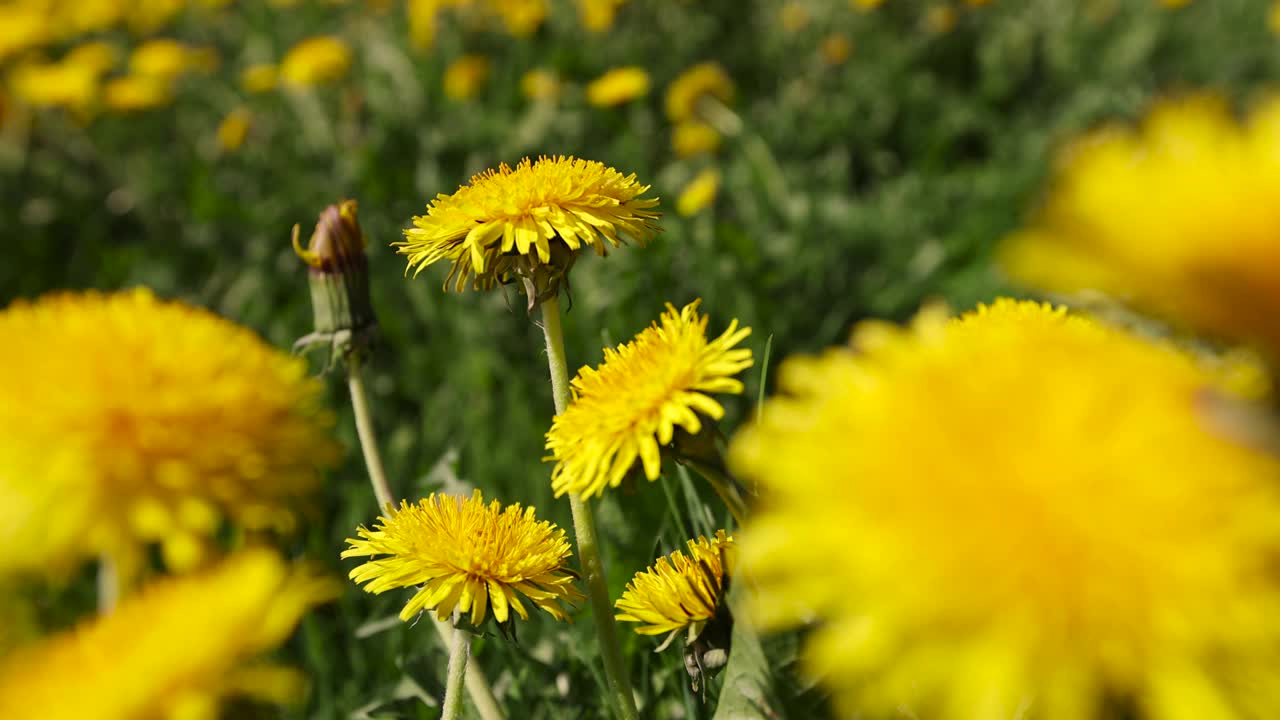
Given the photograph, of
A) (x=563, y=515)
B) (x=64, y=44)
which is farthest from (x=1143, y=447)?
(x=64, y=44)

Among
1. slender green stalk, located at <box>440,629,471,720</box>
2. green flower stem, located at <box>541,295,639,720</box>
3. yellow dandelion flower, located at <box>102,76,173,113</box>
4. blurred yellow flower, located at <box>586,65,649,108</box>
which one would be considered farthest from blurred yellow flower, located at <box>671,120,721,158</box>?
slender green stalk, located at <box>440,629,471,720</box>

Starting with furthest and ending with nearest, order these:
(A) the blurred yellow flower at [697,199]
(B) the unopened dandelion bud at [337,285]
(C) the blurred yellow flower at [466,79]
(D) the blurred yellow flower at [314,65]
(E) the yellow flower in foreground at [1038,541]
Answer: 1. (D) the blurred yellow flower at [314,65]
2. (C) the blurred yellow flower at [466,79]
3. (A) the blurred yellow flower at [697,199]
4. (B) the unopened dandelion bud at [337,285]
5. (E) the yellow flower in foreground at [1038,541]

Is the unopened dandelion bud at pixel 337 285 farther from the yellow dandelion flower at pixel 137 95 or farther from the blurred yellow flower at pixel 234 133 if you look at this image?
the yellow dandelion flower at pixel 137 95

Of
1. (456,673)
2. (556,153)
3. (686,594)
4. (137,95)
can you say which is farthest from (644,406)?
(137,95)

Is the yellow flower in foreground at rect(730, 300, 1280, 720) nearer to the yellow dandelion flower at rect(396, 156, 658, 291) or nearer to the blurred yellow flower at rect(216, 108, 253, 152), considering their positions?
the yellow dandelion flower at rect(396, 156, 658, 291)

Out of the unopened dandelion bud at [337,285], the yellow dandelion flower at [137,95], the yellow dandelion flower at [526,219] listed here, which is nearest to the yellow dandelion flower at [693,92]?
the yellow dandelion flower at [137,95]
